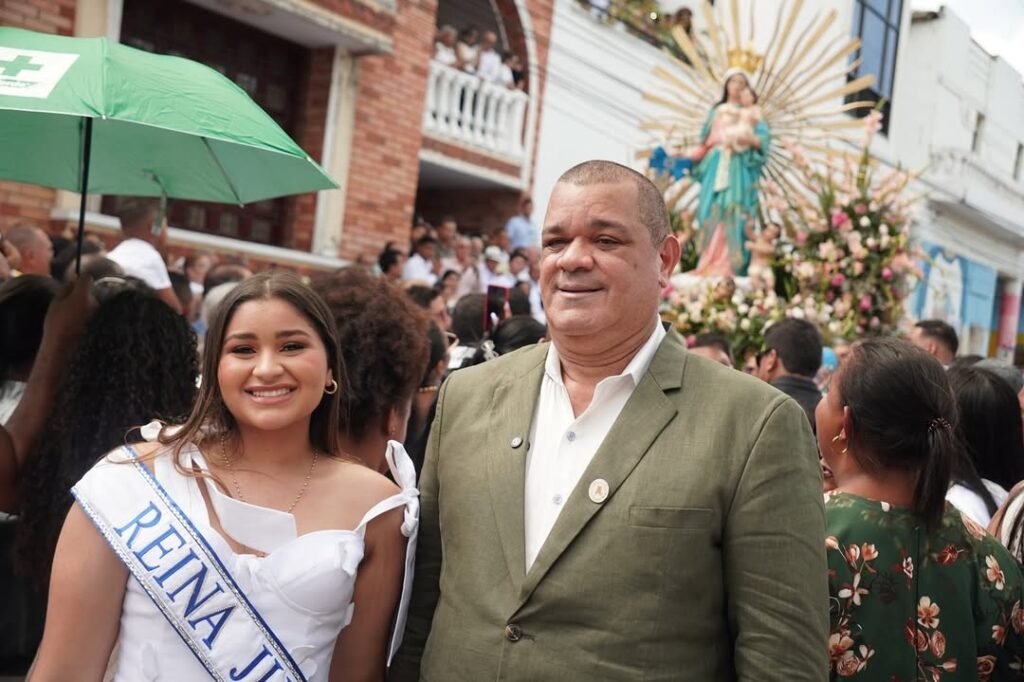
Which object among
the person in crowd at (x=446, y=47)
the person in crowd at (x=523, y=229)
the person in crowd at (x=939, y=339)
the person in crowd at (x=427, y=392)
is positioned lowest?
the person in crowd at (x=427, y=392)

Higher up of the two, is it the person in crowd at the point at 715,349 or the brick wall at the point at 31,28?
the brick wall at the point at 31,28

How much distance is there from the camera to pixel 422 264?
397 inches

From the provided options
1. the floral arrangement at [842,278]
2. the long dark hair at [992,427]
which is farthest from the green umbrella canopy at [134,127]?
the floral arrangement at [842,278]

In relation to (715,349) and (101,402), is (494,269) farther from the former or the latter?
(101,402)

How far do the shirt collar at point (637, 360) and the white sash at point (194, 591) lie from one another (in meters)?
0.79

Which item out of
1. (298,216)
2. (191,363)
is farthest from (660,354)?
(298,216)

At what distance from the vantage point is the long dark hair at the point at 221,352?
7.43 ft

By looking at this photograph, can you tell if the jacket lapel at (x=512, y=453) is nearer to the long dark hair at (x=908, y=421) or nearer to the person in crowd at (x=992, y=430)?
the long dark hair at (x=908, y=421)

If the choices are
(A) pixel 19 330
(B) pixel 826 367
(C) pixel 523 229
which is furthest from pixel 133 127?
(C) pixel 523 229

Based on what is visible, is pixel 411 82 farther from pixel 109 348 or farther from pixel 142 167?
pixel 109 348

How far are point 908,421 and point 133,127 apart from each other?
3320mm

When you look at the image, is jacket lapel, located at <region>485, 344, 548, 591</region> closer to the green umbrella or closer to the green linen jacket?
the green linen jacket

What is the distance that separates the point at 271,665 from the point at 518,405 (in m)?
0.73

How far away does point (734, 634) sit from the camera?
189 centimetres
